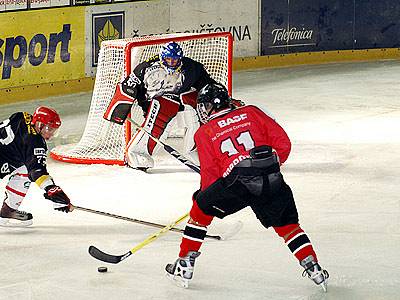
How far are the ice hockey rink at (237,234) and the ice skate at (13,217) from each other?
2.2 inches

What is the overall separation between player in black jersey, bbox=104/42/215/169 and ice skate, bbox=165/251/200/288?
7.64 ft

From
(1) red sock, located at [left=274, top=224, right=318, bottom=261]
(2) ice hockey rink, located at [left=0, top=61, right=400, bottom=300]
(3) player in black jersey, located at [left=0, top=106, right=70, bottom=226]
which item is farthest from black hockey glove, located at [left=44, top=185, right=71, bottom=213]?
(1) red sock, located at [left=274, top=224, right=318, bottom=261]

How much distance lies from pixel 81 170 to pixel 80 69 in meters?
3.04

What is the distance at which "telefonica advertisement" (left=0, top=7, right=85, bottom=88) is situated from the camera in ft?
31.9

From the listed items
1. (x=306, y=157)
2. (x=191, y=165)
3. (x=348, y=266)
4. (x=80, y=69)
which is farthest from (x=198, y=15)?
(x=348, y=266)

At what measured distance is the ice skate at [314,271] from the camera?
194 inches

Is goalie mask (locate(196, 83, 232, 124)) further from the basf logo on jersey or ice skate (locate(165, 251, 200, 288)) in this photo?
the basf logo on jersey

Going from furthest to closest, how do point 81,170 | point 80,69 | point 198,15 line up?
point 198,15, point 80,69, point 81,170

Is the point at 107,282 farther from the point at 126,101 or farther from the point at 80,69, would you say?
the point at 80,69

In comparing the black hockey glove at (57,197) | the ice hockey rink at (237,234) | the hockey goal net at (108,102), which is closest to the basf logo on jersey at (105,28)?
the ice hockey rink at (237,234)

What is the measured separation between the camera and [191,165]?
7.00 meters

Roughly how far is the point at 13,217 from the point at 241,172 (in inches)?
70.8

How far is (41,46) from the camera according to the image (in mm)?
10000

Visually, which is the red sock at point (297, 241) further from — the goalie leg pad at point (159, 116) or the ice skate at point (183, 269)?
the goalie leg pad at point (159, 116)
